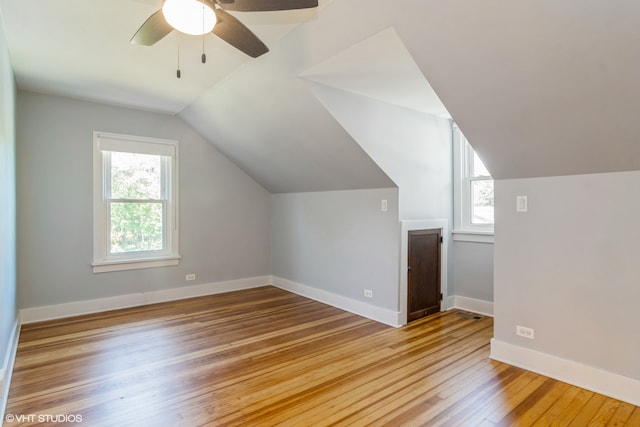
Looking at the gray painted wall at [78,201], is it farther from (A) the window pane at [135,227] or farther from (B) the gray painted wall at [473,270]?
(B) the gray painted wall at [473,270]

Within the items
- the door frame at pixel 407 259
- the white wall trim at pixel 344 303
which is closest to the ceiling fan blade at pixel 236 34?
the door frame at pixel 407 259

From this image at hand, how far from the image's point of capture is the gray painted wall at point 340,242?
395 centimetres

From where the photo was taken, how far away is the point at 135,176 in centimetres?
468

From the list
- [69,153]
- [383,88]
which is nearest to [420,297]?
[383,88]

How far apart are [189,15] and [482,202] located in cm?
374

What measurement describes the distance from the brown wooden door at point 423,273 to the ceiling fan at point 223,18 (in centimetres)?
267

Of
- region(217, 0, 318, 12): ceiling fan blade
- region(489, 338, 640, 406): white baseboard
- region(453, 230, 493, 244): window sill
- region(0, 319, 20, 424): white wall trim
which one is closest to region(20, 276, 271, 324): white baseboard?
region(0, 319, 20, 424): white wall trim

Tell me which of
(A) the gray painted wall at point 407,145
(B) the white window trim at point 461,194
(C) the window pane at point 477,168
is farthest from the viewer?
(B) the white window trim at point 461,194

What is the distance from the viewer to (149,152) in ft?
15.4

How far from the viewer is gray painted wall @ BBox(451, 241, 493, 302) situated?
4188mm

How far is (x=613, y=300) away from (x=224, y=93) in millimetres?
3849

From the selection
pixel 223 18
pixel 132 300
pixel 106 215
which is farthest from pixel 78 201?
pixel 223 18

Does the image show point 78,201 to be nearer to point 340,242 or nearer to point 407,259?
point 340,242

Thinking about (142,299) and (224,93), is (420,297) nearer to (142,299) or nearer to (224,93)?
(224,93)
